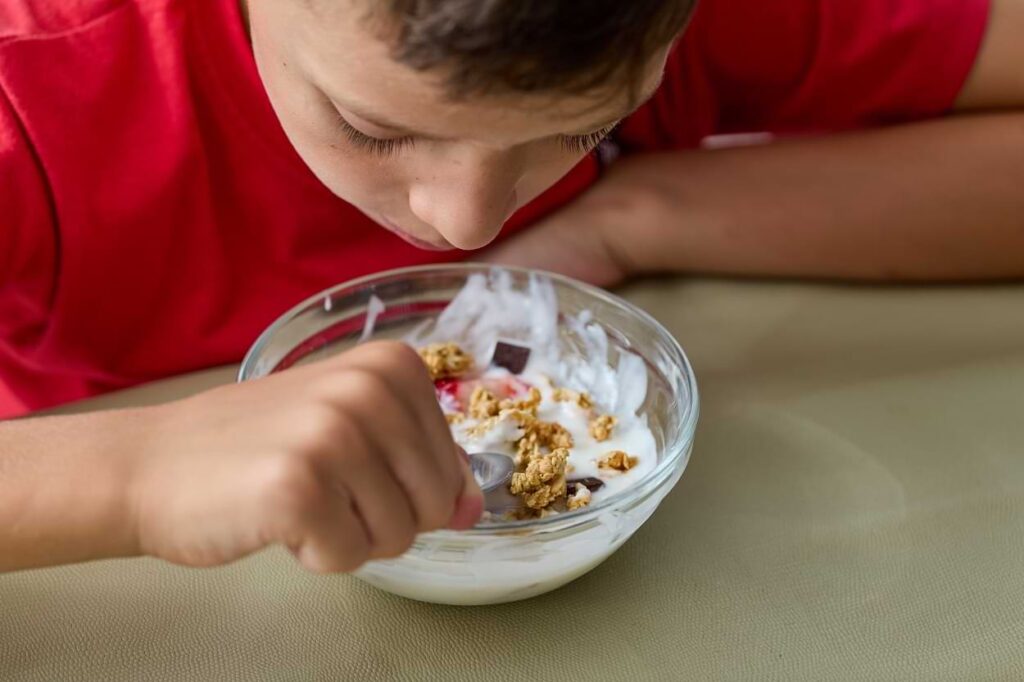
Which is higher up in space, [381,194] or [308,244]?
[381,194]

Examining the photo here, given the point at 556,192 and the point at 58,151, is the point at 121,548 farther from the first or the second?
the point at 556,192

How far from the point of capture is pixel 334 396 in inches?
19.8

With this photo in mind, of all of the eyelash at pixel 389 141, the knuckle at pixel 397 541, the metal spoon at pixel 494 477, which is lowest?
the metal spoon at pixel 494 477

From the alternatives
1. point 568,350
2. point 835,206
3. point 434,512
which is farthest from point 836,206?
point 434,512

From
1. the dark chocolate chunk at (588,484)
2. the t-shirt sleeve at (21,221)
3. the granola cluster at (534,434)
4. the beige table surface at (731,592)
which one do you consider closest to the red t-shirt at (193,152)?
the t-shirt sleeve at (21,221)

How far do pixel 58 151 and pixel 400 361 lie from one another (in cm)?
42

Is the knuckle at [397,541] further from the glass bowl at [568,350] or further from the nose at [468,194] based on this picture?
the nose at [468,194]

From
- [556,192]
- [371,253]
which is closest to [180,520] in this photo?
[371,253]

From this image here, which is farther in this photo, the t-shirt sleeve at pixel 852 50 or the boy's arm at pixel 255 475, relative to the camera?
the t-shirt sleeve at pixel 852 50

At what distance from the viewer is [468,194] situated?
611 mm

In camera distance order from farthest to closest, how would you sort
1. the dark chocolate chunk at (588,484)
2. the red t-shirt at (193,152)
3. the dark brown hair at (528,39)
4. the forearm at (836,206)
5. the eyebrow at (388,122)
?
the forearm at (836,206) → the red t-shirt at (193,152) → the dark chocolate chunk at (588,484) → the eyebrow at (388,122) → the dark brown hair at (528,39)

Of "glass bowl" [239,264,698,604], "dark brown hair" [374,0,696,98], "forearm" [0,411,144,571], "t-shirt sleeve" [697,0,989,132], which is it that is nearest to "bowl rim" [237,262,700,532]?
"glass bowl" [239,264,698,604]

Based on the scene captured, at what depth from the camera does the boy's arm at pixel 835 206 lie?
987mm

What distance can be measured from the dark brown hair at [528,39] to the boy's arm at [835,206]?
0.47 m
